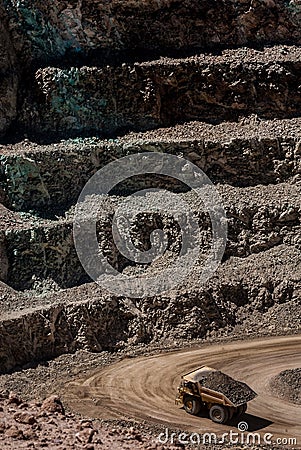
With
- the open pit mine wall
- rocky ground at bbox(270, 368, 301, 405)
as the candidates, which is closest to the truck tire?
rocky ground at bbox(270, 368, 301, 405)

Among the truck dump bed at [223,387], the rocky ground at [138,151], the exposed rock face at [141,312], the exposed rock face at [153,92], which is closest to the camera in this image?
the truck dump bed at [223,387]

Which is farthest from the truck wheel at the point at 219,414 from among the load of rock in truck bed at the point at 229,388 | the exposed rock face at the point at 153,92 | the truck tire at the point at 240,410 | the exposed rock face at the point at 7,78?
the exposed rock face at the point at 7,78

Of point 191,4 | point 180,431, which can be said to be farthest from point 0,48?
point 180,431

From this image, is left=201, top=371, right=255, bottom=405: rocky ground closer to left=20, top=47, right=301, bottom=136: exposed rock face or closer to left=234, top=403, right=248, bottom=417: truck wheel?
left=234, top=403, right=248, bottom=417: truck wheel

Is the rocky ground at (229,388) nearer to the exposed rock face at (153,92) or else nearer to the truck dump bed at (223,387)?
the truck dump bed at (223,387)

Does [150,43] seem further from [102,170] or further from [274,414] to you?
[274,414]

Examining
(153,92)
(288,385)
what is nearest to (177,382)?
(288,385)

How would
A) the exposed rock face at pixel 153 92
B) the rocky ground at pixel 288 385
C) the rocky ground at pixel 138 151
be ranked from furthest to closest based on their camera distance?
the exposed rock face at pixel 153 92, the rocky ground at pixel 138 151, the rocky ground at pixel 288 385
